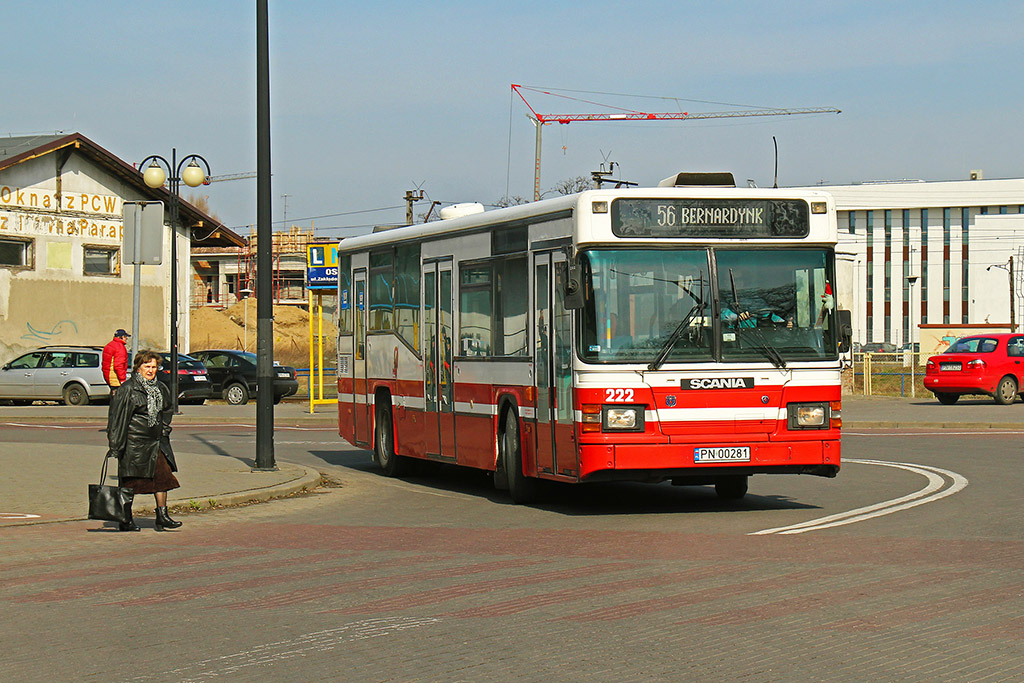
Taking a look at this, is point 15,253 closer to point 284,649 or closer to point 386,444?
point 386,444

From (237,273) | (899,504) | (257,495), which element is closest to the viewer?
(899,504)

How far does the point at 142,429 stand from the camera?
12.3 m

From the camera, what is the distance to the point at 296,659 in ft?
23.2

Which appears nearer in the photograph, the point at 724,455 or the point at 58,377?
the point at 724,455

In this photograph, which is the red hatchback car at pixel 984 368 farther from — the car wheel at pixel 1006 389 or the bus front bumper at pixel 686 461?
the bus front bumper at pixel 686 461

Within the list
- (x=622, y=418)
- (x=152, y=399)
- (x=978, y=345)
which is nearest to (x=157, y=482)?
(x=152, y=399)

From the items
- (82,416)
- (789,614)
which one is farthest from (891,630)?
(82,416)

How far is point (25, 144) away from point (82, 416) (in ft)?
61.9

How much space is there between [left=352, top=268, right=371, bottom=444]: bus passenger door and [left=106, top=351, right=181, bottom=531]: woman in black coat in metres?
7.19

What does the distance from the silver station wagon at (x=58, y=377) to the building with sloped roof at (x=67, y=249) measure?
241 inches

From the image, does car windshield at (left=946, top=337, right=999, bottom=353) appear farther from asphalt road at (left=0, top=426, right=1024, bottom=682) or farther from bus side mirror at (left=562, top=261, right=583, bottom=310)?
bus side mirror at (left=562, top=261, right=583, bottom=310)

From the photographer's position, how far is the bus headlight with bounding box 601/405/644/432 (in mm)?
13148

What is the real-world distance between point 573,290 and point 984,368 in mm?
25549

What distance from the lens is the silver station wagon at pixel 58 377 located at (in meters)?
39.6
